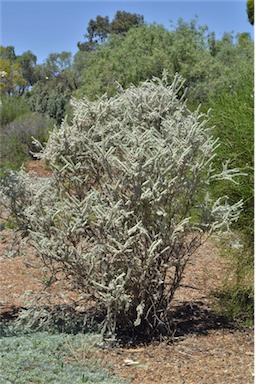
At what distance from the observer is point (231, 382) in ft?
11.8

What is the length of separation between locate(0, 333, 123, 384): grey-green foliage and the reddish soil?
0.42ft

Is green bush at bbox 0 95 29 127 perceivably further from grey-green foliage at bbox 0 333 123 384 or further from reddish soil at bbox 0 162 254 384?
grey-green foliage at bbox 0 333 123 384

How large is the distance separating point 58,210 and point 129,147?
66 centimetres

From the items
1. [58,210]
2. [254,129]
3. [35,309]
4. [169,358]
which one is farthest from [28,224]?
[254,129]

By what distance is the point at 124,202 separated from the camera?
4016 millimetres

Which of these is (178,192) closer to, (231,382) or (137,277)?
(137,277)

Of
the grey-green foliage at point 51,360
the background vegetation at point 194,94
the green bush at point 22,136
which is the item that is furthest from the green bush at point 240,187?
the green bush at point 22,136

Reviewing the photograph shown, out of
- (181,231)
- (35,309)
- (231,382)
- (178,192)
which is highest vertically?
(178,192)

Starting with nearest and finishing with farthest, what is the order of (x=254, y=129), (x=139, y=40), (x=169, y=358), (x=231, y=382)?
(x=231, y=382) < (x=169, y=358) < (x=254, y=129) < (x=139, y=40)

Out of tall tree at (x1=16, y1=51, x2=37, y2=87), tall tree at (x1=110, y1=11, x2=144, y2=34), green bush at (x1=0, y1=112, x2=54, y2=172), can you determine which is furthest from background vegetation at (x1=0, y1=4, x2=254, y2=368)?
tall tree at (x1=110, y1=11, x2=144, y2=34)

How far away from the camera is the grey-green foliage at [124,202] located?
154 inches

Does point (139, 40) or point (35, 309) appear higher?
point (139, 40)

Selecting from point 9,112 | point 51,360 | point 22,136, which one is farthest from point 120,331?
point 9,112

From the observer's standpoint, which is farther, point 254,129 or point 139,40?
point 139,40
